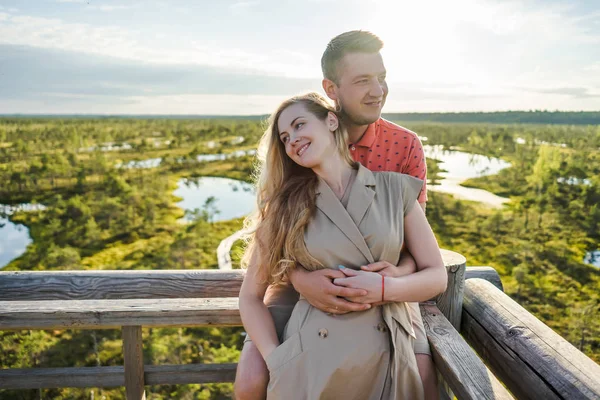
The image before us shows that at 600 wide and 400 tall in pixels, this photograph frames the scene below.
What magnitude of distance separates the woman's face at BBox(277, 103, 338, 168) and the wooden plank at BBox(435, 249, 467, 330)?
0.79 m

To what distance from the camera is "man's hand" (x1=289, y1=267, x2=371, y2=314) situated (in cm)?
173

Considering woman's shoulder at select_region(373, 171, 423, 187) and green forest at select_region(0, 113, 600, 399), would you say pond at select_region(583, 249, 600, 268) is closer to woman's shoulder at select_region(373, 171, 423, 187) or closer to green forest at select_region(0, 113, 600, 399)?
green forest at select_region(0, 113, 600, 399)

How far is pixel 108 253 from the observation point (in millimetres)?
19562

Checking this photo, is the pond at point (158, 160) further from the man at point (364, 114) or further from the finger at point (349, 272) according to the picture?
the finger at point (349, 272)

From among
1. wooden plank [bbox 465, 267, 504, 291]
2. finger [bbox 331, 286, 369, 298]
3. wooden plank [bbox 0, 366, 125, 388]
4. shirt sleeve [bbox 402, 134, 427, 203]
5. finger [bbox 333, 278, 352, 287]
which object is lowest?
wooden plank [bbox 0, 366, 125, 388]

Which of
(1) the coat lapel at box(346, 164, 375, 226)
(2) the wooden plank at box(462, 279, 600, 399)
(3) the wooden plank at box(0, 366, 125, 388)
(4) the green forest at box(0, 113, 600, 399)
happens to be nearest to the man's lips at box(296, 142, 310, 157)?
(1) the coat lapel at box(346, 164, 375, 226)

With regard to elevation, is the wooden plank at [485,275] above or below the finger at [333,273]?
below

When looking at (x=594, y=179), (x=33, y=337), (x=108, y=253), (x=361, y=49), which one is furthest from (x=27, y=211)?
(x=594, y=179)

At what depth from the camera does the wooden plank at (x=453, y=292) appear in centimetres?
216

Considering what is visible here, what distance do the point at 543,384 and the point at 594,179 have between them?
2928 centimetres

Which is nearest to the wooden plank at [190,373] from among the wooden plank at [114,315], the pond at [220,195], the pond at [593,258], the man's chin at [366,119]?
the wooden plank at [114,315]

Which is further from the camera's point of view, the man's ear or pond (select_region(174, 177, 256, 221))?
pond (select_region(174, 177, 256, 221))

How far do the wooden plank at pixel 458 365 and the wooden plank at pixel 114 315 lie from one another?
0.87 m

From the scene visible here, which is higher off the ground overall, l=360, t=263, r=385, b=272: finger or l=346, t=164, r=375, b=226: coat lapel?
l=346, t=164, r=375, b=226: coat lapel
